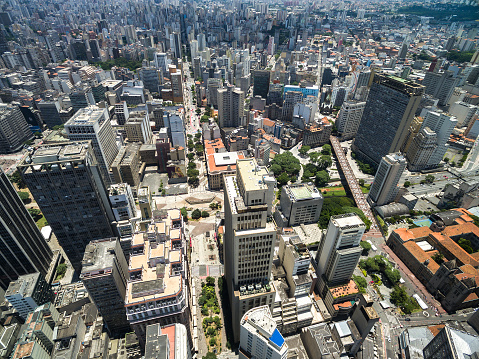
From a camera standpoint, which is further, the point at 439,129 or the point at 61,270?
the point at 439,129

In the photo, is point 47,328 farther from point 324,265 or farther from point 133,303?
point 324,265

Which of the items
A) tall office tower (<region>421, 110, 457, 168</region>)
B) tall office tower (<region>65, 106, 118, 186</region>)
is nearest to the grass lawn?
tall office tower (<region>65, 106, 118, 186</region>)

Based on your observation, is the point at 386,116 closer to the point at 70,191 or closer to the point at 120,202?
the point at 120,202

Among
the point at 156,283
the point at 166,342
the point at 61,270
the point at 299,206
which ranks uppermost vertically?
the point at 156,283

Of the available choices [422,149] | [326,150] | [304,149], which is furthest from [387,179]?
[304,149]

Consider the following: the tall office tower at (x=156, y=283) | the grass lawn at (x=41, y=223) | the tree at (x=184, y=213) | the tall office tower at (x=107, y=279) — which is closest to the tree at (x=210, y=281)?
the tall office tower at (x=156, y=283)

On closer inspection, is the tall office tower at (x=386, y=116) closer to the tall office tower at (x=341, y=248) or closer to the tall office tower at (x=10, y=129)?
the tall office tower at (x=341, y=248)

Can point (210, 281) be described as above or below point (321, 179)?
below

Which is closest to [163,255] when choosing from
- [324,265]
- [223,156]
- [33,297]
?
[33,297]
